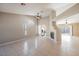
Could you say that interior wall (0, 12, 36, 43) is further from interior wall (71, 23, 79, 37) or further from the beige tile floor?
interior wall (71, 23, 79, 37)

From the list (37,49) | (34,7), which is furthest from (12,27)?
(37,49)

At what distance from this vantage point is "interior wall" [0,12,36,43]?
5.91 meters

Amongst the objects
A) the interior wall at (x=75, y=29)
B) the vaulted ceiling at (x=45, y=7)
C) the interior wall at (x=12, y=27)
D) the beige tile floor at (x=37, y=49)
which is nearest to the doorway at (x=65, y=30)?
the beige tile floor at (x=37, y=49)

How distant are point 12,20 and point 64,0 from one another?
521 cm

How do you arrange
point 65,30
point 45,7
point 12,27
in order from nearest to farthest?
point 45,7 → point 65,30 → point 12,27

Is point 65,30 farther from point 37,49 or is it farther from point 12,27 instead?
point 12,27

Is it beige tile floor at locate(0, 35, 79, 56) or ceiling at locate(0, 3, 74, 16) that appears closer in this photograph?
ceiling at locate(0, 3, 74, 16)

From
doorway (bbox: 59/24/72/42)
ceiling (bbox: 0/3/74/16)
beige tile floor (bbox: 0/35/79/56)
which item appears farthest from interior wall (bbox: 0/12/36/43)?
doorway (bbox: 59/24/72/42)

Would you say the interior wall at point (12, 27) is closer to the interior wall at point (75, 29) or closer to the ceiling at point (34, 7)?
the ceiling at point (34, 7)

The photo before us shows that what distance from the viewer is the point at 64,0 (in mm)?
1873

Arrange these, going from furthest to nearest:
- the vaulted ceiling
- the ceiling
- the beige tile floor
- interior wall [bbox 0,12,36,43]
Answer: interior wall [bbox 0,12,36,43], the beige tile floor, the ceiling, the vaulted ceiling

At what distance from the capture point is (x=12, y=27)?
22.2 feet

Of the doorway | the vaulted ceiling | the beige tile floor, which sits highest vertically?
the vaulted ceiling

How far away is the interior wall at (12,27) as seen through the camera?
19.4ft
